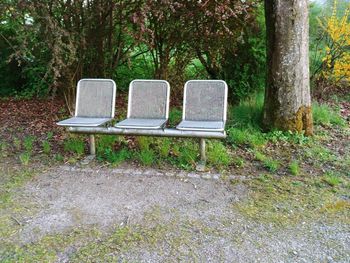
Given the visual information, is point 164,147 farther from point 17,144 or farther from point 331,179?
point 17,144

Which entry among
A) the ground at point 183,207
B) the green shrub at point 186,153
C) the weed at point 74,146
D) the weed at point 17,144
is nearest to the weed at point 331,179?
the ground at point 183,207

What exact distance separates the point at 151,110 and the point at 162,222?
6.03 ft

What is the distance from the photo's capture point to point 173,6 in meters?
5.39

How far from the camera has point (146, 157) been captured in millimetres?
4578

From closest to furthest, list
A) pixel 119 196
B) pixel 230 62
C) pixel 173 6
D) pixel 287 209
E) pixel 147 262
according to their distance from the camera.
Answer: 1. pixel 147 262
2. pixel 287 209
3. pixel 119 196
4. pixel 173 6
5. pixel 230 62

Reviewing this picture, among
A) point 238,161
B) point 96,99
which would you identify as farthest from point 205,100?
point 96,99

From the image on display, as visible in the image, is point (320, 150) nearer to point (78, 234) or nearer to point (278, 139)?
point (278, 139)

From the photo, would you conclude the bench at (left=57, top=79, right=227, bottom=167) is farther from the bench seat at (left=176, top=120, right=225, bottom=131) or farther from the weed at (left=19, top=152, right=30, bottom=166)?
the weed at (left=19, top=152, right=30, bottom=166)

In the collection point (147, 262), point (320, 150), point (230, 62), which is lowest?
point (147, 262)

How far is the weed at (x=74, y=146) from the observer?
16.0ft

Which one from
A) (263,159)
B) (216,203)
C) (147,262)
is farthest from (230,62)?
(147,262)

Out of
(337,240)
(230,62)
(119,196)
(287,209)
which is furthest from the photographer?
(230,62)

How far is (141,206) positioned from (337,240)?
1716 mm

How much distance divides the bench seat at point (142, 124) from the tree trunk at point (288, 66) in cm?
163
